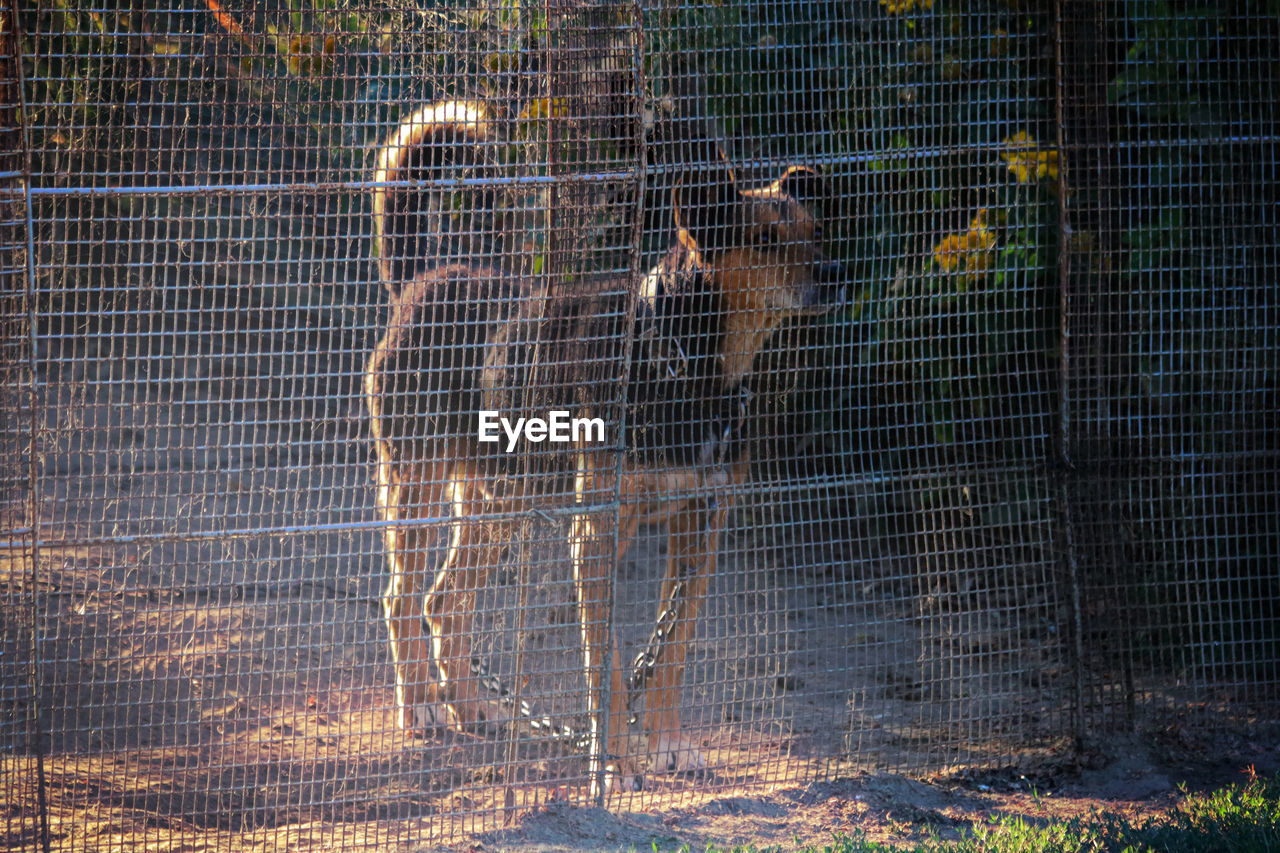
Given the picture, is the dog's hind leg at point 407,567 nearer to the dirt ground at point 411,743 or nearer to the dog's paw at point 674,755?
the dirt ground at point 411,743

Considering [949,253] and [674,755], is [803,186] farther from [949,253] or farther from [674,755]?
[674,755]

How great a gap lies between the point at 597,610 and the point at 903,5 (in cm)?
331

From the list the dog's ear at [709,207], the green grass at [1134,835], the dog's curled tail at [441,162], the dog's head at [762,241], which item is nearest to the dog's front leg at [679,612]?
the green grass at [1134,835]

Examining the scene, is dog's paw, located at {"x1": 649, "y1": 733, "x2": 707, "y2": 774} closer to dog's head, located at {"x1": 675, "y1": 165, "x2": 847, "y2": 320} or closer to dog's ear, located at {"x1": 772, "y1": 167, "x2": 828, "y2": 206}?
dog's head, located at {"x1": 675, "y1": 165, "x2": 847, "y2": 320}

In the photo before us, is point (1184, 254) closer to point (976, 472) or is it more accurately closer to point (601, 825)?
point (976, 472)

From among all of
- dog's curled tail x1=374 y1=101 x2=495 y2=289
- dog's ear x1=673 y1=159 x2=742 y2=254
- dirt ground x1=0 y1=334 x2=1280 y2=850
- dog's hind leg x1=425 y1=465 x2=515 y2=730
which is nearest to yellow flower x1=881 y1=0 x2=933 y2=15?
dog's ear x1=673 y1=159 x2=742 y2=254

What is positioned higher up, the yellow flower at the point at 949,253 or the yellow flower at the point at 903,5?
the yellow flower at the point at 903,5

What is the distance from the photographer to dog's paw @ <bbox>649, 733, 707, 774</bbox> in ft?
14.9

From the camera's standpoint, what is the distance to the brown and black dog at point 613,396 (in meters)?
4.20

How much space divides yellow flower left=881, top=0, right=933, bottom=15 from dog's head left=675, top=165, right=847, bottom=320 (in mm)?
994

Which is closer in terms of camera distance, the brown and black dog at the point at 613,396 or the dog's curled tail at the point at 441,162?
the dog's curled tail at the point at 441,162

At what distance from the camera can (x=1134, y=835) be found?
384 cm

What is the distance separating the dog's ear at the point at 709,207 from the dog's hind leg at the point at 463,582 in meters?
1.40

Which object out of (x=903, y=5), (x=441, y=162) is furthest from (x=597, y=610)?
(x=903, y=5)
